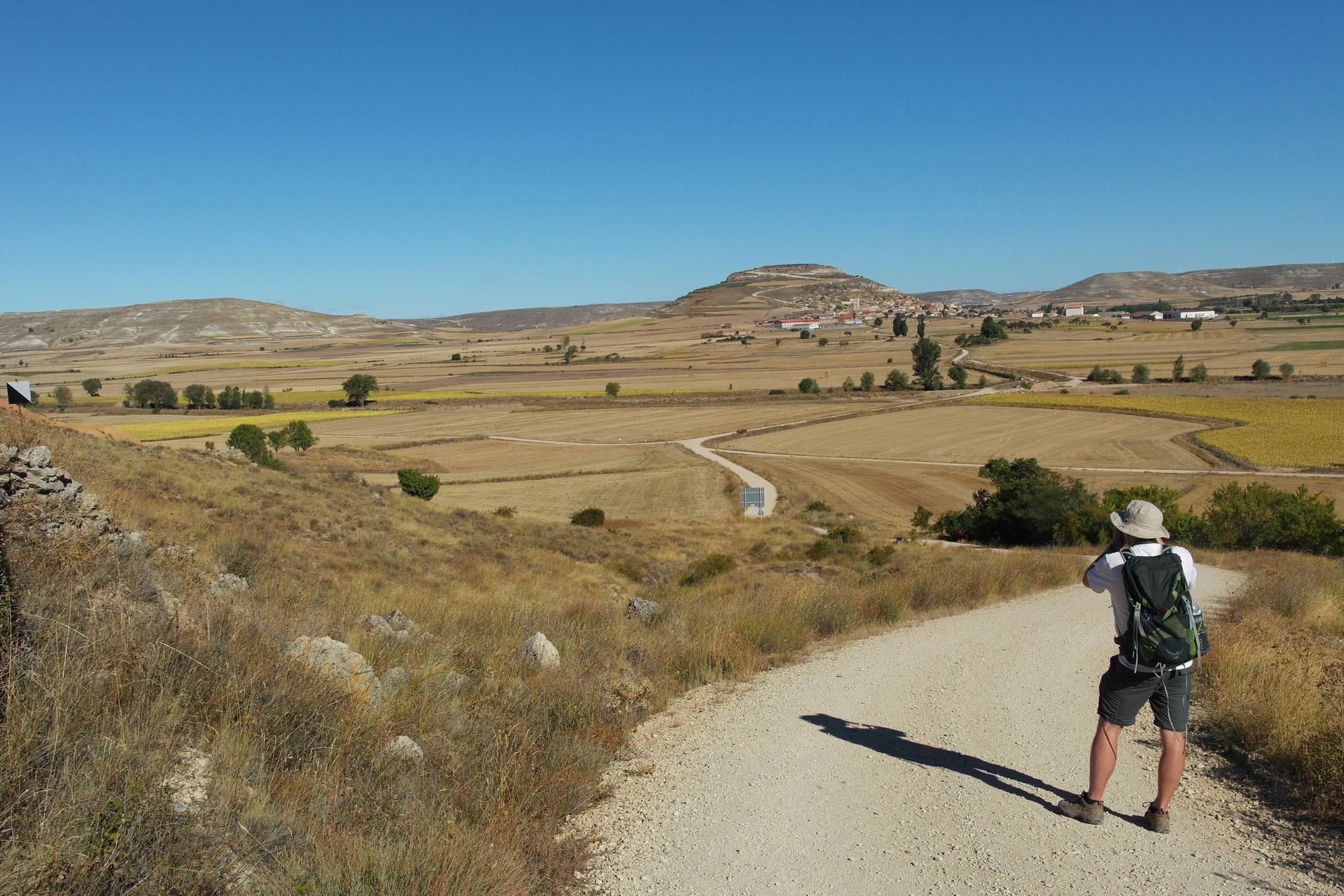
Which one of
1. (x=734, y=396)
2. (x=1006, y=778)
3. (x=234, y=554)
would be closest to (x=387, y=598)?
(x=234, y=554)

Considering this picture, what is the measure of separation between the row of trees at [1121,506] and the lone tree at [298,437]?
144 feet

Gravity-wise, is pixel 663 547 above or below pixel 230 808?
below

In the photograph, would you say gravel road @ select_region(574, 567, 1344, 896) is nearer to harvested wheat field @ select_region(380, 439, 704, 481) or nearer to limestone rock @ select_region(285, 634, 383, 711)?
limestone rock @ select_region(285, 634, 383, 711)

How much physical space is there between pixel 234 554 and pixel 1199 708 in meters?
11.1

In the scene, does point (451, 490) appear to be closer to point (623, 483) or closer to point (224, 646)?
point (623, 483)

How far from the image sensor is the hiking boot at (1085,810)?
4.98 m

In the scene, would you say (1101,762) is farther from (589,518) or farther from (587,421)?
(587,421)

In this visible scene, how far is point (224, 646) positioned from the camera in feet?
17.0

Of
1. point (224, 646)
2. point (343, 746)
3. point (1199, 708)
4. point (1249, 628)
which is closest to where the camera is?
point (343, 746)

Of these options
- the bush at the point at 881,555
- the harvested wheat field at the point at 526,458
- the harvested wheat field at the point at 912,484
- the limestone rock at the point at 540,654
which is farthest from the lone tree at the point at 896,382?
the limestone rock at the point at 540,654

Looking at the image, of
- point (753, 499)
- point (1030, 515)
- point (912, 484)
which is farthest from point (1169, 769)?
point (912, 484)

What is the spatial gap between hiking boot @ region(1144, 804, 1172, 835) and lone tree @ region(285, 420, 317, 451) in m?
60.4

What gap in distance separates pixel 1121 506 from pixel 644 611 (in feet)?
88.4

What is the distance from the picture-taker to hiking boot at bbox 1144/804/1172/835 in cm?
489
